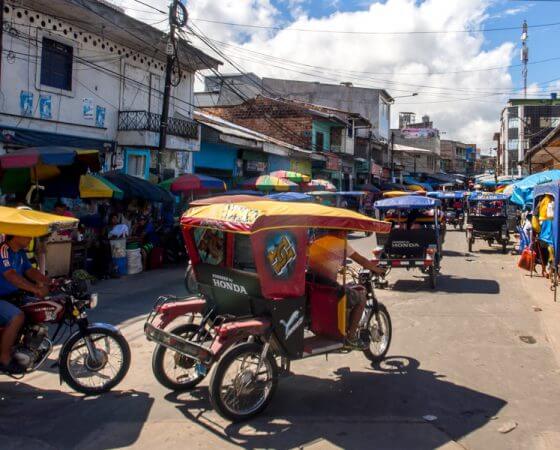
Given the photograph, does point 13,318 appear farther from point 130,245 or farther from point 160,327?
point 130,245

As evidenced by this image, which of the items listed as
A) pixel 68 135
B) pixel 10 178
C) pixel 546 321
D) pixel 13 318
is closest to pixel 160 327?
pixel 13 318

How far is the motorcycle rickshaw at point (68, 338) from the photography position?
505cm

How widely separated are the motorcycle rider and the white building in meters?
8.13

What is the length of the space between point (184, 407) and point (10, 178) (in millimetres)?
8369

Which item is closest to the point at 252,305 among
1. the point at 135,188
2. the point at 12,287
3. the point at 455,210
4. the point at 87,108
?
the point at 12,287

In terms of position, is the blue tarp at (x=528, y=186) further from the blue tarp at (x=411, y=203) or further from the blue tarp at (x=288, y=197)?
the blue tarp at (x=288, y=197)

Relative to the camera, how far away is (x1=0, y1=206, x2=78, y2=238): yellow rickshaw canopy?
4730 millimetres

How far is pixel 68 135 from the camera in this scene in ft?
47.2

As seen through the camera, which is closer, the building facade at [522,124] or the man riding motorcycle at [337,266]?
the man riding motorcycle at [337,266]

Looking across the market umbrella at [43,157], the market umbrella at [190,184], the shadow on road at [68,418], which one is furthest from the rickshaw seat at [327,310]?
the market umbrella at [190,184]

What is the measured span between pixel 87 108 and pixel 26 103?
220 centimetres

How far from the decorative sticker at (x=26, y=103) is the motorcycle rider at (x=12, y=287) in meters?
8.95

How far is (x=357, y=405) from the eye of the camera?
5078 mm

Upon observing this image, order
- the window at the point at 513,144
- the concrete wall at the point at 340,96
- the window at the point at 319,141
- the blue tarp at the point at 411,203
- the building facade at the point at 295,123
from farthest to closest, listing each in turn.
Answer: the window at the point at 513,144
the concrete wall at the point at 340,96
the window at the point at 319,141
the building facade at the point at 295,123
the blue tarp at the point at 411,203
